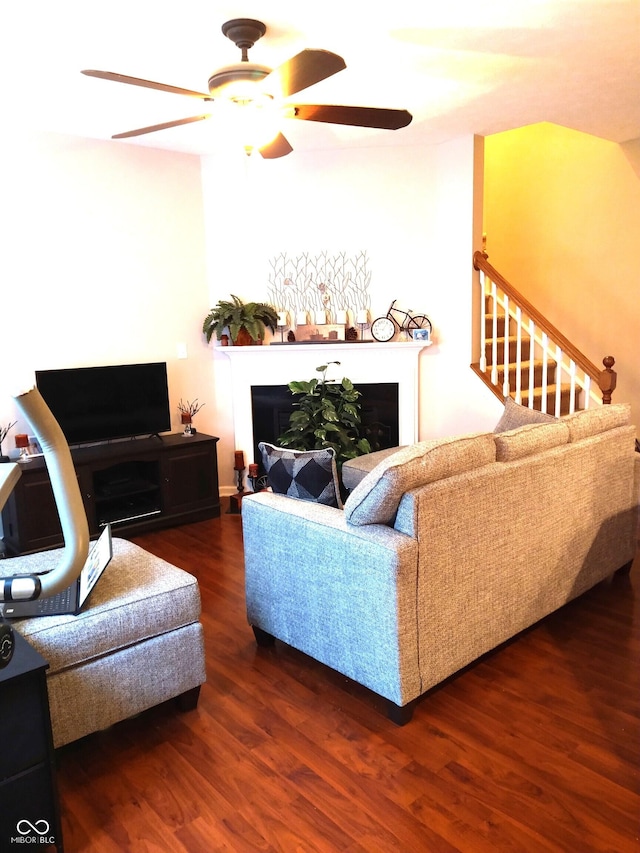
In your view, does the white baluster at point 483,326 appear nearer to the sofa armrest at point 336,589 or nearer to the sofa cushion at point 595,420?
the sofa cushion at point 595,420

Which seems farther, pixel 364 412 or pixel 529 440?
pixel 364 412

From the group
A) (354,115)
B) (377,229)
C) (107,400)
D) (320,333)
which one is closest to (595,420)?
(354,115)

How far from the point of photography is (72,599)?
86.7 inches

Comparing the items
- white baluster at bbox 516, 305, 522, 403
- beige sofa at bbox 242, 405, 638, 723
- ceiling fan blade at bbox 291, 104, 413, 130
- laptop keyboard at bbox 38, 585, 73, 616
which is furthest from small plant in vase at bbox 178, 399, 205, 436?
laptop keyboard at bbox 38, 585, 73, 616

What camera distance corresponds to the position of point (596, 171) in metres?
5.53

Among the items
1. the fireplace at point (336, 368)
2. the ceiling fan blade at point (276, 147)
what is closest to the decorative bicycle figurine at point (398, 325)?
the fireplace at point (336, 368)

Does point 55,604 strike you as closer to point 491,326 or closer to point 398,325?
point 398,325

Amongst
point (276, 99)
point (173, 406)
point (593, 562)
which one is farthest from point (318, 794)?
point (173, 406)

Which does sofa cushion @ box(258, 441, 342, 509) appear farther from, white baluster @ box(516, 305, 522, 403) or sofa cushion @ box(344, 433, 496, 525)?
white baluster @ box(516, 305, 522, 403)

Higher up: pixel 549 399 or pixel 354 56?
pixel 354 56

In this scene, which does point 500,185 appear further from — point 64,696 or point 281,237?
point 64,696

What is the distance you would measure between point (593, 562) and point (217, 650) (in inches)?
72.9

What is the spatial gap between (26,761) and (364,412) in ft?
12.6

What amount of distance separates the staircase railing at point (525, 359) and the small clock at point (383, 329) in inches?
27.3
